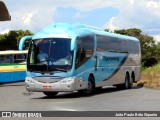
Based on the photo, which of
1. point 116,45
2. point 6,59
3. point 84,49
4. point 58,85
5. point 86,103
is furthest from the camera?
point 6,59

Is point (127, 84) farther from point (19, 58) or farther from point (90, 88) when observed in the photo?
point (19, 58)

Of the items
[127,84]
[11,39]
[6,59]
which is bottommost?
[127,84]

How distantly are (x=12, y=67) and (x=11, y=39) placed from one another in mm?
35234

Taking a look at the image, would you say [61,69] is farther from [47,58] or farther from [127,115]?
[127,115]

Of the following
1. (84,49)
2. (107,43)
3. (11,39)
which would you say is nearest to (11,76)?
(107,43)

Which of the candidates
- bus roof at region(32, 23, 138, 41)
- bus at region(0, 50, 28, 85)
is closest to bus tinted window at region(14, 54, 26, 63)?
bus at region(0, 50, 28, 85)

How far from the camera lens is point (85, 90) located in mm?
22328

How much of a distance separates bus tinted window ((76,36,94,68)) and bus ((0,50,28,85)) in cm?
1320

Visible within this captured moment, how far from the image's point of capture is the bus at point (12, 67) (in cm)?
3478

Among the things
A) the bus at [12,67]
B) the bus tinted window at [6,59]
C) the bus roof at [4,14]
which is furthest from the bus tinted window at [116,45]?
the bus roof at [4,14]

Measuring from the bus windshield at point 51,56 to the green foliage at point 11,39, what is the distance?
4471 centimetres

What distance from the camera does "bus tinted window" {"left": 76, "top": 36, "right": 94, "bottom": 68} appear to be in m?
21.2

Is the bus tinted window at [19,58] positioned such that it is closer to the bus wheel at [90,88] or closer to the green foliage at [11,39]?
the bus wheel at [90,88]

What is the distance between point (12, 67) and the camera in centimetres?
3491
